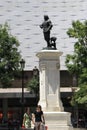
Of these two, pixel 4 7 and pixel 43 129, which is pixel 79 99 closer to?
pixel 43 129

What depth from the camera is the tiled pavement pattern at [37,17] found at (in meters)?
101

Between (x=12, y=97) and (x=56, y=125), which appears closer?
(x=56, y=125)

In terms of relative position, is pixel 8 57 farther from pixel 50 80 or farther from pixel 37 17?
pixel 37 17

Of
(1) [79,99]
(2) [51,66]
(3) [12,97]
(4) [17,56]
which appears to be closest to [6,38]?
(4) [17,56]

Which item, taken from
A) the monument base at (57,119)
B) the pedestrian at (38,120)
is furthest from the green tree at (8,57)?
the pedestrian at (38,120)

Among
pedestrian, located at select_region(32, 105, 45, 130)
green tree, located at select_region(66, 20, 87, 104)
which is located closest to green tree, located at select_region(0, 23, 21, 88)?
green tree, located at select_region(66, 20, 87, 104)

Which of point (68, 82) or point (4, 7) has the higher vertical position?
point (4, 7)

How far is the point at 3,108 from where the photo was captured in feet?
308

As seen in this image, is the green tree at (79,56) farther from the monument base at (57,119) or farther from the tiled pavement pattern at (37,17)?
the tiled pavement pattern at (37,17)

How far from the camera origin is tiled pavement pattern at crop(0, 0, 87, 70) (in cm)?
10138

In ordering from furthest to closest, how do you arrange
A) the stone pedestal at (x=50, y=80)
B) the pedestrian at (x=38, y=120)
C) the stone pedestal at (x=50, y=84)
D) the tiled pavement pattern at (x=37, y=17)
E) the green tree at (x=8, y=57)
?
the tiled pavement pattern at (x=37, y=17), the green tree at (x=8, y=57), the stone pedestal at (x=50, y=80), the stone pedestal at (x=50, y=84), the pedestrian at (x=38, y=120)

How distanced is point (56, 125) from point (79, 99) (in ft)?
42.4

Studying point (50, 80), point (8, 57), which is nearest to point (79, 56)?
point (8, 57)

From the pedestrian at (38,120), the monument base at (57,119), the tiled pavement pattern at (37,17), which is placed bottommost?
the monument base at (57,119)
